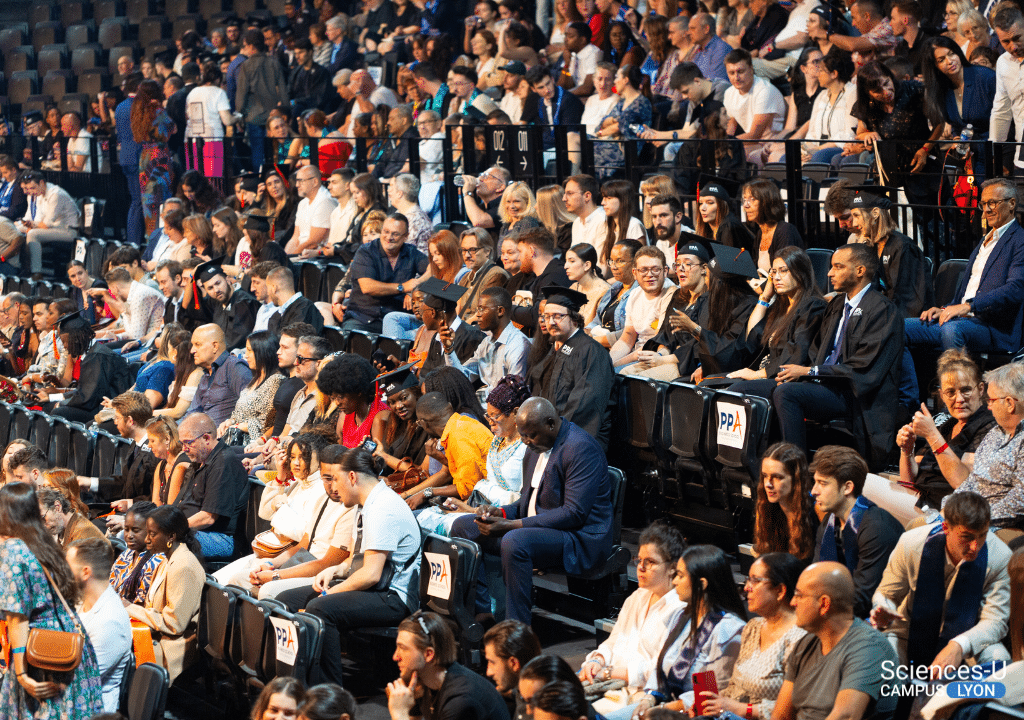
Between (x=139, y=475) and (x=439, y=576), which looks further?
(x=139, y=475)

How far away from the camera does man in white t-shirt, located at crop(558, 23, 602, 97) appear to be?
36.9ft

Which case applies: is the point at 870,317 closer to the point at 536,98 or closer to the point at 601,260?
the point at 601,260

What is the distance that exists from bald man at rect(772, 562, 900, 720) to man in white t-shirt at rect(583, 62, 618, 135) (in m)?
6.46

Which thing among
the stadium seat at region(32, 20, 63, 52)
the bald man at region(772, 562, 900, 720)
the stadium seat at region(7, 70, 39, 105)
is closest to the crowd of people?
the bald man at region(772, 562, 900, 720)

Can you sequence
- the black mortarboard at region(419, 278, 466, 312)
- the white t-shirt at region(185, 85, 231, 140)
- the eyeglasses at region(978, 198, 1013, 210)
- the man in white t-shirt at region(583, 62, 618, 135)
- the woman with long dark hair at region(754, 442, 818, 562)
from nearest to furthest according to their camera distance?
the woman with long dark hair at region(754, 442, 818, 562) < the eyeglasses at region(978, 198, 1013, 210) < the black mortarboard at region(419, 278, 466, 312) < the man in white t-shirt at region(583, 62, 618, 135) < the white t-shirt at region(185, 85, 231, 140)

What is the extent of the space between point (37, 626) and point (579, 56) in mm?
8158

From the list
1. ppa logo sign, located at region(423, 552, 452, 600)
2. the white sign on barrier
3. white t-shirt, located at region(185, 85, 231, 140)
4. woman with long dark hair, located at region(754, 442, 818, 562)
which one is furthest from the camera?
white t-shirt, located at region(185, 85, 231, 140)

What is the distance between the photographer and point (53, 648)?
430 centimetres

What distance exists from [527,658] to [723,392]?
6.70 feet

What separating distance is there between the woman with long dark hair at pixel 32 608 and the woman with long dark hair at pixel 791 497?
100 inches

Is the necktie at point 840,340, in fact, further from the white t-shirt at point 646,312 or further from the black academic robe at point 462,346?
the black academic robe at point 462,346

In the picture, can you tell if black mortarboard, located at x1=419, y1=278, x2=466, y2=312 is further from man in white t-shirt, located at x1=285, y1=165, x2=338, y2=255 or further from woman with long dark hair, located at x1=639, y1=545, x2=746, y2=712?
man in white t-shirt, located at x1=285, y1=165, x2=338, y2=255

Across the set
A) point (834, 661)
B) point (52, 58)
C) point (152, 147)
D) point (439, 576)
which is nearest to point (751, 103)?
point (439, 576)

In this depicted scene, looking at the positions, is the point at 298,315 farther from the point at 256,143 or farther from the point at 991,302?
the point at 256,143
